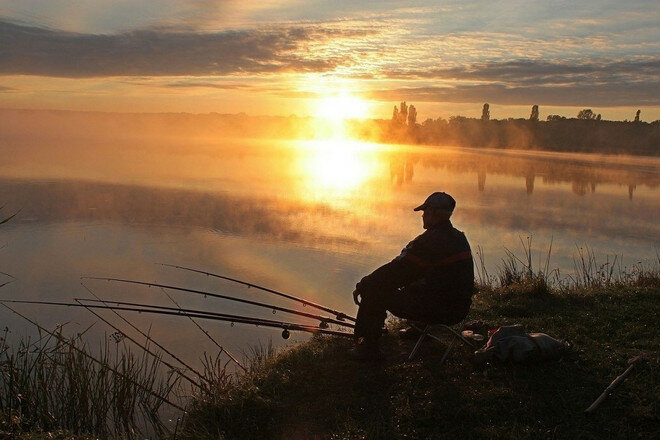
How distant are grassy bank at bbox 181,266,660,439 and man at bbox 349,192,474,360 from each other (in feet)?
1.63

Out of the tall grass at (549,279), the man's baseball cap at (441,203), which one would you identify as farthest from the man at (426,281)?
the tall grass at (549,279)

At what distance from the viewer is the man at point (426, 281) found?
6.12 metres

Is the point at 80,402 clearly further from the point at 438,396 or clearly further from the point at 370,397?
the point at 438,396

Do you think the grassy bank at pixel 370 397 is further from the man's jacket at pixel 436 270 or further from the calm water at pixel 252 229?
the calm water at pixel 252 229

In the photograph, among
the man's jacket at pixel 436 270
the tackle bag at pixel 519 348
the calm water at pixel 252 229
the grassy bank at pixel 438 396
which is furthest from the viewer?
the calm water at pixel 252 229

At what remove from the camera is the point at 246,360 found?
8141 mm

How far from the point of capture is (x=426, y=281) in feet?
20.5

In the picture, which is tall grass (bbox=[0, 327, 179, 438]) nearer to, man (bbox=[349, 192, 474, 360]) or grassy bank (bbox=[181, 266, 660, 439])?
grassy bank (bbox=[181, 266, 660, 439])

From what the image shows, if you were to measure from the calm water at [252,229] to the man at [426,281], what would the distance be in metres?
3.07

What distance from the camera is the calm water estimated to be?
11344mm

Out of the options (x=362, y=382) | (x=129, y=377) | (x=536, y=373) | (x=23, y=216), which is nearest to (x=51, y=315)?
(x=129, y=377)

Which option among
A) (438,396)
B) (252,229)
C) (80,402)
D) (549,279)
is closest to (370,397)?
(438,396)

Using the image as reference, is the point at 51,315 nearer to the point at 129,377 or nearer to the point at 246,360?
the point at 246,360

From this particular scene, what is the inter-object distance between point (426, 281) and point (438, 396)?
4.10 ft
